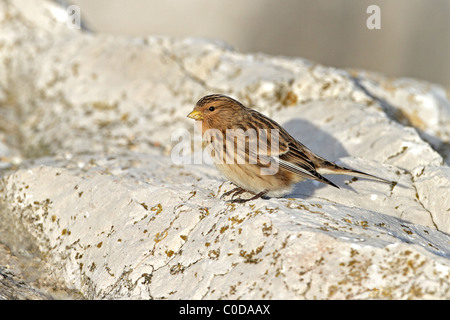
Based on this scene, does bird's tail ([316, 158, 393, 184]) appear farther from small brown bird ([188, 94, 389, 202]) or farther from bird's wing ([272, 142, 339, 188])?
bird's wing ([272, 142, 339, 188])

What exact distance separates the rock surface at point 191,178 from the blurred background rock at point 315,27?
29.3 ft

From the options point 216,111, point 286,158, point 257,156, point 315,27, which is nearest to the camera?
point 257,156

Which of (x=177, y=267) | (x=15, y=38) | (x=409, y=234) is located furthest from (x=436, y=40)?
(x=177, y=267)

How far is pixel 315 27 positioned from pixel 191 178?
14.1 meters

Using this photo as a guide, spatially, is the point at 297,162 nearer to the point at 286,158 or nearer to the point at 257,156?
the point at 286,158

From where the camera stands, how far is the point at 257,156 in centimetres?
538

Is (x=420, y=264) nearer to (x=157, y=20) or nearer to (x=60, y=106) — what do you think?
(x=60, y=106)

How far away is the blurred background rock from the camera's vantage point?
18109 millimetres

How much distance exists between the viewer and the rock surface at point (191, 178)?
13.1 feet

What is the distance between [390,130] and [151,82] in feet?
14.1

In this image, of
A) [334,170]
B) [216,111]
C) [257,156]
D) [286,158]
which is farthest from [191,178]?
[334,170]

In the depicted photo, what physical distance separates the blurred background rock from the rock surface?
29.3 ft

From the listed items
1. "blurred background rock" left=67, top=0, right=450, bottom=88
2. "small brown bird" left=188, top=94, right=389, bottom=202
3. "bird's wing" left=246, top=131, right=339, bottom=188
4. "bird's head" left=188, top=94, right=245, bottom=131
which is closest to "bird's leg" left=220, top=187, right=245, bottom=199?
"small brown bird" left=188, top=94, right=389, bottom=202

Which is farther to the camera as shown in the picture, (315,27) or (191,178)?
(315,27)
